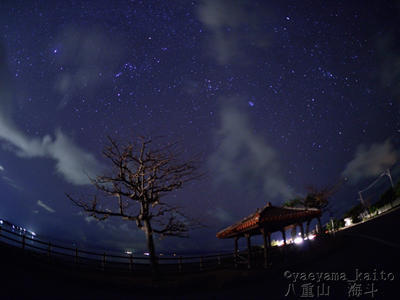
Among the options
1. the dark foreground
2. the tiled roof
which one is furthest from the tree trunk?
the tiled roof

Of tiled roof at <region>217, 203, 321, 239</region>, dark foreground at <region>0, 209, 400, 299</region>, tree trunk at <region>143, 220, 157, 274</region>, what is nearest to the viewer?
dark foreground at <region>0, 209, 400, 299</region>

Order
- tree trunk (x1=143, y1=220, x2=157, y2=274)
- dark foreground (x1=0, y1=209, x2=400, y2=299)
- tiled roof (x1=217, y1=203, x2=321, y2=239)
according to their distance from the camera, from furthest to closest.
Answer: tiled roof (x1=217, y1=203, x2=321, y2=239) < tree trunk (x1=143, y1=220, x2=157, y2=274) < dark foreground (x1=0, y1=209, x2=400, y2=299)

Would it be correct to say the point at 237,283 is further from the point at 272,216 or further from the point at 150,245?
the point at 150,245

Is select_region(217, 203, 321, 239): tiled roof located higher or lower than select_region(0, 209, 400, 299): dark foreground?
higher

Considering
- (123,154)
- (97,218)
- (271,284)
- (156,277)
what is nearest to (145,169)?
(123,154)

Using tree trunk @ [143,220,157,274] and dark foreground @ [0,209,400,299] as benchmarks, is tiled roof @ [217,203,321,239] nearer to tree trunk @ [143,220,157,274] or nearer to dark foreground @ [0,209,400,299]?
dark foreground @ [0,209,400,299]

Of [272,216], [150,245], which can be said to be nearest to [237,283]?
[272,216]

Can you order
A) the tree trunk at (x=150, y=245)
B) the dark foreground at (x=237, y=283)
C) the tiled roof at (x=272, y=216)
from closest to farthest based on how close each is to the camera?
the dark foreground at (x=237, y=283)
the tree trunk at (x=150, y=245)
the tiled roof at (x=272, y=216)

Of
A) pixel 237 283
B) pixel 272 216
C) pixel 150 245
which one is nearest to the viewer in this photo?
pixel 237 283

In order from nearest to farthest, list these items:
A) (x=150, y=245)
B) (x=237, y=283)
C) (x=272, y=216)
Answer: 1. (x=237, y=283)
2. (x=150, y=245)
3. (x=272, y=216)

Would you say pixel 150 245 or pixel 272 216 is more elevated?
pixel 272 216

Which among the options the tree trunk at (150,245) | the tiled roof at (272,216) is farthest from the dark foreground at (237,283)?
the tiled roof at (272,216)

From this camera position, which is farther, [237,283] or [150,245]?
[150,245]

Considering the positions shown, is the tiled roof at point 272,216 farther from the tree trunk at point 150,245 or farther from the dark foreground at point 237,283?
the tree trunk at point 150,245
